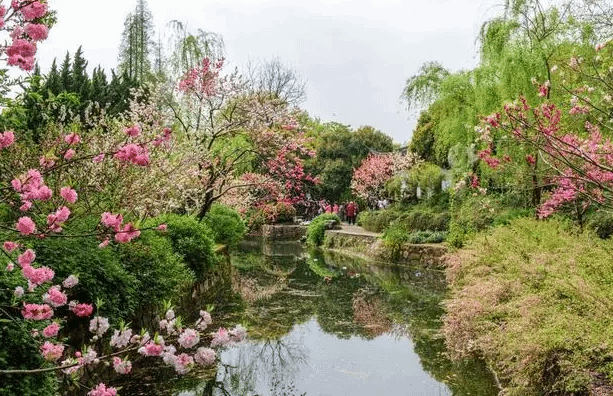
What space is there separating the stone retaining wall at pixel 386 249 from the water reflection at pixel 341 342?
4.66 ft

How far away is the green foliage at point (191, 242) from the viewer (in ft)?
31.4

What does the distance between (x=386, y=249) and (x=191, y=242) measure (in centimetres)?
962

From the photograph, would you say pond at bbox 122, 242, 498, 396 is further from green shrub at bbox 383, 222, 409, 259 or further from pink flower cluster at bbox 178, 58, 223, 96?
pink flower cluster at bbox 178, 58, 223, 96

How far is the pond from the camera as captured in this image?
6348 millimetres

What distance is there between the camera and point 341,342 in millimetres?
8352

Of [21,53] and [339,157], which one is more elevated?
[339,157]

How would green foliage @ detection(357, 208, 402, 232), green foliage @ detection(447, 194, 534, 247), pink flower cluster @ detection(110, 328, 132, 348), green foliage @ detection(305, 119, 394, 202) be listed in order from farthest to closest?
green foliage @ detection(305, 119, 394, 202)
green foliage @ detection(357, 208, 402, 232)
green foliage @ detection(447, 194, 534, 247)
pink flower cluster @ detection(110, 328, 132, 348)

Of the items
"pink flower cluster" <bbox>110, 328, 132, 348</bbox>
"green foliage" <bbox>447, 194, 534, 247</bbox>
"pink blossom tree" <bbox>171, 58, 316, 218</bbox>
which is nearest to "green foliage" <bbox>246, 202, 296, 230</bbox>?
"green foliage" <bbox>447, 194, 534, 247</bbox>

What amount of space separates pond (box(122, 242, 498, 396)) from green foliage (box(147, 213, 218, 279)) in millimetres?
921

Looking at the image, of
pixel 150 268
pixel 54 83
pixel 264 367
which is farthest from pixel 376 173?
pixel 150 268

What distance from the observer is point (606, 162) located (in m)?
6.72

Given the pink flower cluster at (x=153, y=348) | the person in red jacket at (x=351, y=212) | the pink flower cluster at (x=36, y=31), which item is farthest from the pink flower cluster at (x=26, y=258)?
the person in red jacket at (x=351, y=212)

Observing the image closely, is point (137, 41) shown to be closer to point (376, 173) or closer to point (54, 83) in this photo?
point (54, 83)

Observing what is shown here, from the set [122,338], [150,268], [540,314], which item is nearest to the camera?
[122,338]
